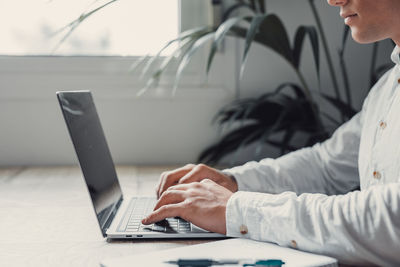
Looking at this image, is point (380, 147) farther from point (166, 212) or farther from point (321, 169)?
point (166, 212)

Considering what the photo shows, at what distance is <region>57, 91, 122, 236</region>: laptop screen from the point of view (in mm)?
990

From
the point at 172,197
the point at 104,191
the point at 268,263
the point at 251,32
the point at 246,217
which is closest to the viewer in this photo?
the point at 268,263

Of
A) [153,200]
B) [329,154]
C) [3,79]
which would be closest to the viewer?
[153,200]

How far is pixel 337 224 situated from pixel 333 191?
610mm

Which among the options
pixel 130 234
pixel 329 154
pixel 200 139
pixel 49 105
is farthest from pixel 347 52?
pixel 130 234

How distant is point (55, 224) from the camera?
1047 millimetres

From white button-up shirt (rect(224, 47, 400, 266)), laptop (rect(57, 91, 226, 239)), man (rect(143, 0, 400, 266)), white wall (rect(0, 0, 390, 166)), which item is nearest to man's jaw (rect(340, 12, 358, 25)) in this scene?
man (rect(143, 0, 400, 266))

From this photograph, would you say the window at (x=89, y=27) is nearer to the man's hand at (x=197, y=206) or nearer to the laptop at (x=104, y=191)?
the laptop at (x=104, y=191)

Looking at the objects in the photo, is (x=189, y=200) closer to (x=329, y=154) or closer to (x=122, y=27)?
(x=329, y=154)

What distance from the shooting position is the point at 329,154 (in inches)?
54.0

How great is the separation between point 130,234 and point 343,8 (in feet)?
2.04

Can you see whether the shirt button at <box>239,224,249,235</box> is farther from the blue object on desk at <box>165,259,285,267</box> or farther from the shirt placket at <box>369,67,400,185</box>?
the shirt placket at <box>369,67,400,185</box>

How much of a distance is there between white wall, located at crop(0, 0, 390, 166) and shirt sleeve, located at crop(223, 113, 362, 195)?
647 mm

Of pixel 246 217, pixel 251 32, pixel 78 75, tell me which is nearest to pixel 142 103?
pixel 78 75
